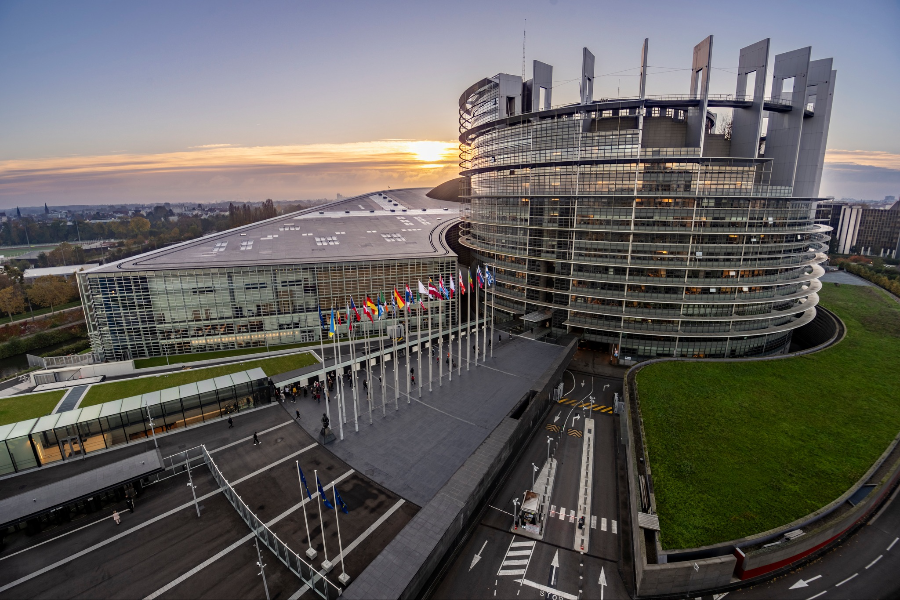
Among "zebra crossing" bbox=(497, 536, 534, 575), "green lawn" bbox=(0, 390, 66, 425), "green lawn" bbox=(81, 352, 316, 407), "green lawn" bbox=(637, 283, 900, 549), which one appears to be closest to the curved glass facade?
"green lawn" bbox=(637, 283, 900, 549)

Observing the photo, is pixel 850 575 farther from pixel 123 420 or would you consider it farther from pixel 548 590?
pixel 123 420

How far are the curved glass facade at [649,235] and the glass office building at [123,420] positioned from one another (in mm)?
45068

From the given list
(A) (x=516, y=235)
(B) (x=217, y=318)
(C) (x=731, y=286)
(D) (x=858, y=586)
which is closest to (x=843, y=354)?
(C) (x=731, y=286)

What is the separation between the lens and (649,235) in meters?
57.8

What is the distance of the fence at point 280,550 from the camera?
2284cm

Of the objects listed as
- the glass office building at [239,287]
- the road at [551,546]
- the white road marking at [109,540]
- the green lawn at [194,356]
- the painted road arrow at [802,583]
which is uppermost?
the glass office building at [239,287]

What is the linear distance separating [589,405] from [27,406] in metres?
61.3

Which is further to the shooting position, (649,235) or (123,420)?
(649,235)

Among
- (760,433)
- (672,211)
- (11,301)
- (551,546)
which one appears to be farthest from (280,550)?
(11,301)

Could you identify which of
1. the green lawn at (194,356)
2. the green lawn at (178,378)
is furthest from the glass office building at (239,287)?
the green lawn at (178,378)

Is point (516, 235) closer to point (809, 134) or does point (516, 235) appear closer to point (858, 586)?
point (809, 134)

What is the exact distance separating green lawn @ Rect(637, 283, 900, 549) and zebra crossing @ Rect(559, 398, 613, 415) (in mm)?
4654

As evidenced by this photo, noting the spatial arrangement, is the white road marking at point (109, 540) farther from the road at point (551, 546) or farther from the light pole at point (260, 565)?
the road at point (551, 546)

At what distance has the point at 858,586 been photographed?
26.6 m
